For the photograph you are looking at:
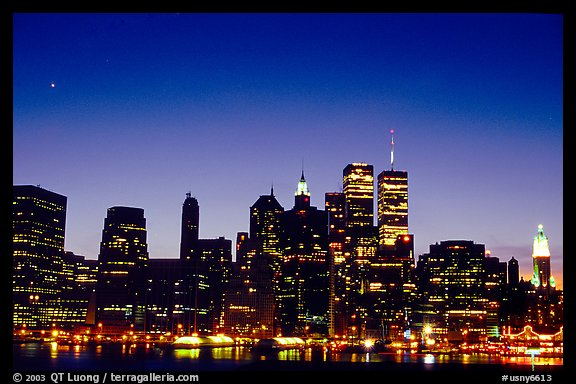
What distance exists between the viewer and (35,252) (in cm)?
1606

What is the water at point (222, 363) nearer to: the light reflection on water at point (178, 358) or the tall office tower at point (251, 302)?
the light reflection on water at point (178, 358)

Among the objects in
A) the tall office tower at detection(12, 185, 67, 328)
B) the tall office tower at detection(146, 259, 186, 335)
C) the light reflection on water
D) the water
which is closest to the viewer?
the water

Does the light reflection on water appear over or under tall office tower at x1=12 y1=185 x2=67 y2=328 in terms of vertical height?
under

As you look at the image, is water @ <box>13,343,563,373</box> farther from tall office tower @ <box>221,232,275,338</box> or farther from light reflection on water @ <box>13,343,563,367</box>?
tall office tower @ <box>221,232,275,338</box>

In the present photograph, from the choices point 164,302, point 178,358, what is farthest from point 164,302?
point 178,358

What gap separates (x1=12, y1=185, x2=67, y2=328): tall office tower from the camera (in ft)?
28.3

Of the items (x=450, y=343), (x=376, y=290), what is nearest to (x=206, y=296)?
(x=376, y=290)

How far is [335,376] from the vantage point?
4.08 m

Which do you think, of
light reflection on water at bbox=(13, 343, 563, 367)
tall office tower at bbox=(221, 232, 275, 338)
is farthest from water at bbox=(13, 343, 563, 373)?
tall office tower at bbox=(221, 232, 275, 338)

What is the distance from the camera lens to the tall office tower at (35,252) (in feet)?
28.3

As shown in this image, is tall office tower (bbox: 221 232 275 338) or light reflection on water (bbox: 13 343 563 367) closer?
light reflection on water (bbox: 13 343 563 367)

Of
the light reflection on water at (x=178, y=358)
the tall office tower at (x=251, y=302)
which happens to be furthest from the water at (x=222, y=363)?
the tall office tower at (x=251, y=302)
